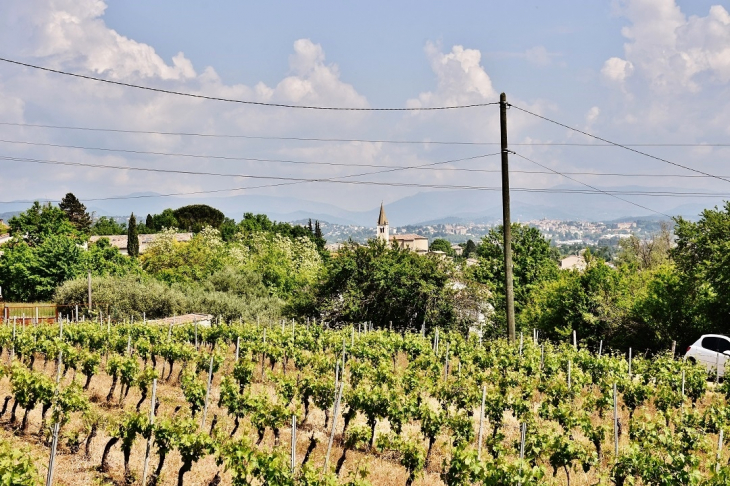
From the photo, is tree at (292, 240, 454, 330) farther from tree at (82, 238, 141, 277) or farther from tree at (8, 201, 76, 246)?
tree at (8, 201, 76, 246)

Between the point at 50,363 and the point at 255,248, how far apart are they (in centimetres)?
3895

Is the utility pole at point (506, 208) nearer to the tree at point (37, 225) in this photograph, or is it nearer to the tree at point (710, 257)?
the tree at point (710, 257)

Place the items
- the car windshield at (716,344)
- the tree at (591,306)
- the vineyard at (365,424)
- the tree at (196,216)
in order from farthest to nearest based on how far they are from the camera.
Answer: the tree at (196,216), the tree at (591,306), the car windshield at (716,344), the vineyard at (365,424)

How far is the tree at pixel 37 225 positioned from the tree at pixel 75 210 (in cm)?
4171

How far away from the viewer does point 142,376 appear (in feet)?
43.4

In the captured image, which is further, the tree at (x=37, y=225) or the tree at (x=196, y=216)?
the tree at (x=196, y=216)

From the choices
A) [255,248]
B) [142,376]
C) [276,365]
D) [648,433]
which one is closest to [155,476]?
[142,376]

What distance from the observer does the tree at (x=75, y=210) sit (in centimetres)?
8706

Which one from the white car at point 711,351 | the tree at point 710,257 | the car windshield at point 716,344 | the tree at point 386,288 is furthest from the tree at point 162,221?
the car windshield at point 716,344

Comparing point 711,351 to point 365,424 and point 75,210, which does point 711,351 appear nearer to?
point 365,424

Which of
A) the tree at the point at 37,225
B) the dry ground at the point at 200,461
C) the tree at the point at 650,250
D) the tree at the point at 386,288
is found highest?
the tree at the point at 37,225

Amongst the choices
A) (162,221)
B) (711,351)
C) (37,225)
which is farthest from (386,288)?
(162,221)

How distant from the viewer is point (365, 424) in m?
14.0

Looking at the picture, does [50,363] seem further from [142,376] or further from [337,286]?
[337,286]
